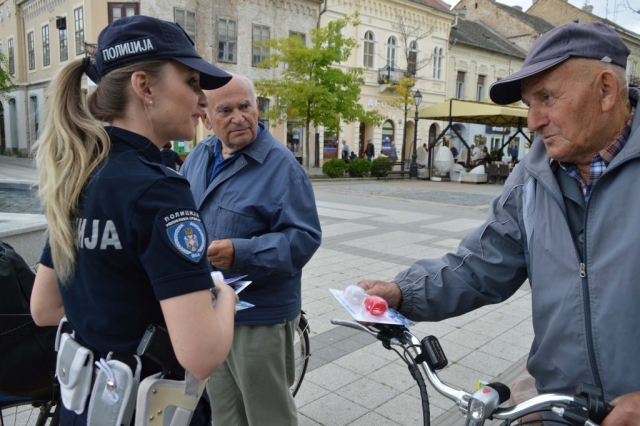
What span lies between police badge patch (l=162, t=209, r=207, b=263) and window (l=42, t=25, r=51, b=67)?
31371 millimetres

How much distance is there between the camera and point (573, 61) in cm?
156

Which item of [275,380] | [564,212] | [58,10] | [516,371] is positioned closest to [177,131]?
[564,212]

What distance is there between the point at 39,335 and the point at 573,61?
2.06 metres

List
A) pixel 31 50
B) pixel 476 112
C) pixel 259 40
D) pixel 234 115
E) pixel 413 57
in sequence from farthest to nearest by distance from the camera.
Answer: pixel 413 57
pixel 31 50
pixel 259 40
pixel 476 112
pixel 234 115

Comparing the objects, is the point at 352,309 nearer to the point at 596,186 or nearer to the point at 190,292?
the point at 190,292

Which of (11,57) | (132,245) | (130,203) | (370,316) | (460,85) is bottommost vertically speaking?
(370,316)

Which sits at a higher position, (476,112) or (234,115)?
(476,112)

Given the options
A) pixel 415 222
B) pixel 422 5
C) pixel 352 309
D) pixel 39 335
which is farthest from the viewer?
pixel 422 5

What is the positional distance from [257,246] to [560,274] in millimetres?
1178

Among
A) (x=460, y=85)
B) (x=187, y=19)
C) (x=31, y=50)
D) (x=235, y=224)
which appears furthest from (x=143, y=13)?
(x=235, y=224)

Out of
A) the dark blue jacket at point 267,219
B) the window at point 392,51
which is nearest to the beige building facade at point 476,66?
the window at point 392,51

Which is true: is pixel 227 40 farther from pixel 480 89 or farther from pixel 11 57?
pixel 480 89

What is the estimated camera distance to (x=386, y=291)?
178 centimetres

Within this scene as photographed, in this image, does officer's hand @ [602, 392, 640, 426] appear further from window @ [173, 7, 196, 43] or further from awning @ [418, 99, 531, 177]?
window @ [173, 7, 196, 43]
